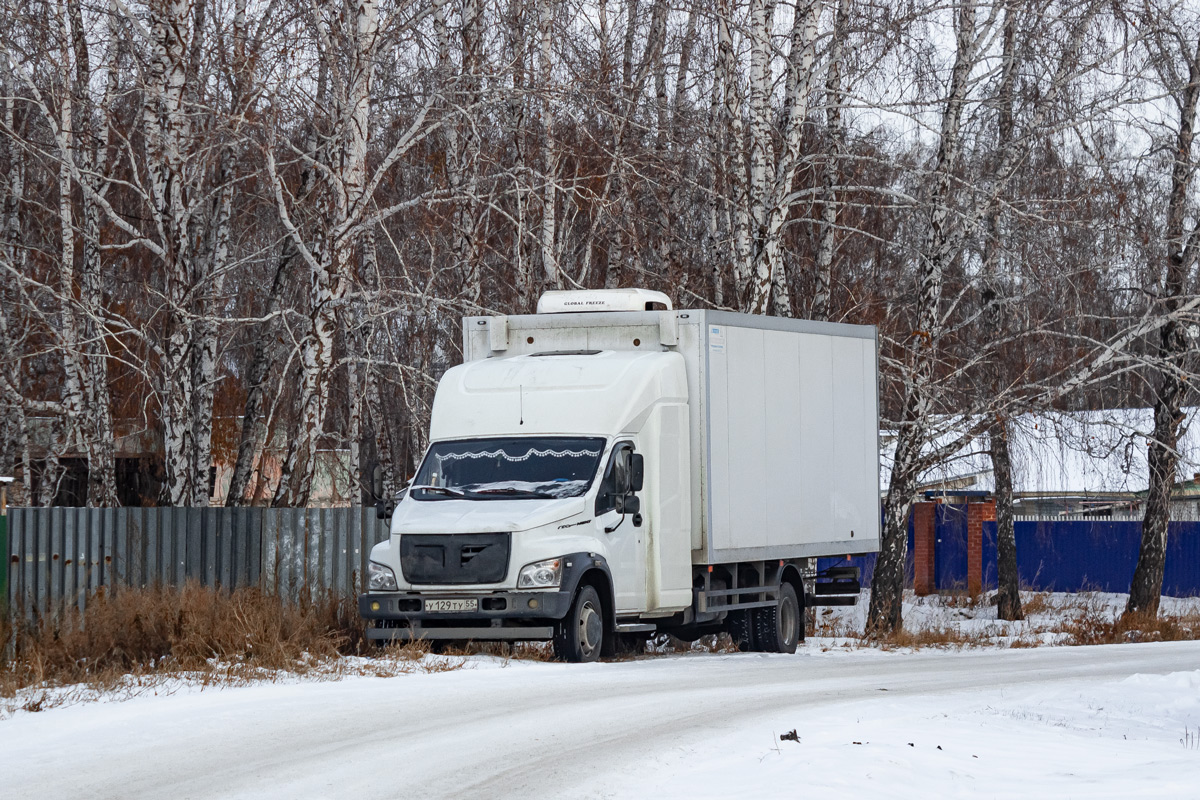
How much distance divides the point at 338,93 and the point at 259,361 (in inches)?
383

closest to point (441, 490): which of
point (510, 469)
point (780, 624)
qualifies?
point (510, 469)

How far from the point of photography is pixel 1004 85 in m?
24.2

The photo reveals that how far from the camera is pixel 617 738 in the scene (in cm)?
1070

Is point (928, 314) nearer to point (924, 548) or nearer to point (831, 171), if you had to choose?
point (831, 171)

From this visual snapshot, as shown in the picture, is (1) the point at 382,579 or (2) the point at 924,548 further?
(2) the point at 924,548

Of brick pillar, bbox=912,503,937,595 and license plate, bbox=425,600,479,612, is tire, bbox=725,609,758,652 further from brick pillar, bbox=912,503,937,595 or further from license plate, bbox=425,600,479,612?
brick pillar, bbox=912,503,937,595

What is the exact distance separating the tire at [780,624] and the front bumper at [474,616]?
13.1 ft

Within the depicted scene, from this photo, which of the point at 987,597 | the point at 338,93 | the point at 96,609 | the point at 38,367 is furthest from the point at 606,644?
the point at 987,597

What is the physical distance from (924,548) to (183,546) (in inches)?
1128

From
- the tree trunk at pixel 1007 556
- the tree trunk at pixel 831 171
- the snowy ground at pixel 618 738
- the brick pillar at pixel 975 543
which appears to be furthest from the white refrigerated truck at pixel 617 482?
the brick pillar at pixel 975 543

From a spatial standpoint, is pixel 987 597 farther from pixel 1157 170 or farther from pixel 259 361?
pixel 259 361

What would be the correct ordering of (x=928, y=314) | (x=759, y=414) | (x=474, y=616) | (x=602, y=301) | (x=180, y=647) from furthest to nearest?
(x=928, y=314) < (x=759, y=414) < (x=602, y=301) < (x=474, y=616) < (x=180, y=647)

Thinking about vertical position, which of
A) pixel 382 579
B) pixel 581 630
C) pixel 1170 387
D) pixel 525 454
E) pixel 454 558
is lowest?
pixel 581 630

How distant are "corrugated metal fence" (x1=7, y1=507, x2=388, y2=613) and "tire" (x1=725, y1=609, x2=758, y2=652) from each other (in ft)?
14.5
